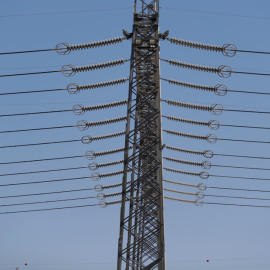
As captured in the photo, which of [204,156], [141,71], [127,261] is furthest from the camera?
[204,156]

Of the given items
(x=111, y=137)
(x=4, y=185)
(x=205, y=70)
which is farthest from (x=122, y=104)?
(x=4, y=185)

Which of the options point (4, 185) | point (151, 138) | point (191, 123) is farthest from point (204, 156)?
point (4, 185)

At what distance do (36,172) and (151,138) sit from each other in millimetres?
Answer: 5248

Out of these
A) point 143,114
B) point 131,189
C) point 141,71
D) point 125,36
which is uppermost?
point 125,36

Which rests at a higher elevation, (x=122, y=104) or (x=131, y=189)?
(x=122, y=104)

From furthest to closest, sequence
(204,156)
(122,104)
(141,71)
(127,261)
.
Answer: (204,156) < (122,104) < (141,71) < (127,261)

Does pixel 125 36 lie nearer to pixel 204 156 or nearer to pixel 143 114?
pixel 143 114

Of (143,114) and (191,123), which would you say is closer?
(143,114)

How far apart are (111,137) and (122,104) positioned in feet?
6.19

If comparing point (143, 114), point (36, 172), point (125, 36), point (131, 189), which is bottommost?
point (131, 189)

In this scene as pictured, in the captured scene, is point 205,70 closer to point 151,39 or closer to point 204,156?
point 151,39

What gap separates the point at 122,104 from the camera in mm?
21922

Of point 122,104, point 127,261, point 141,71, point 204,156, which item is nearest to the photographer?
point 127,261

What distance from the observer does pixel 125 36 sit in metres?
19.9
